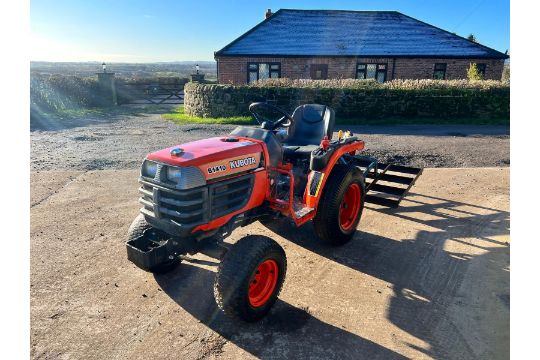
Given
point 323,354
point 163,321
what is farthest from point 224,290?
point 323,354

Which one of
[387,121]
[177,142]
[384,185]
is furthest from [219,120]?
[384,185]

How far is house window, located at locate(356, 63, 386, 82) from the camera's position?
20.3m

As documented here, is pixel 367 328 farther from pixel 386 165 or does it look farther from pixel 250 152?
pixel 386 165

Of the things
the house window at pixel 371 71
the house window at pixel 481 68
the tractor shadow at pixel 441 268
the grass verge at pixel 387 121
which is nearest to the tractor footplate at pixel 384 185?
the tractor shadow at pixel 441 268

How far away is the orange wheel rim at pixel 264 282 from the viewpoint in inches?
128

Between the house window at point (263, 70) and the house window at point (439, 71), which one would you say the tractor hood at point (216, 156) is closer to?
the house window at point (263, 70)

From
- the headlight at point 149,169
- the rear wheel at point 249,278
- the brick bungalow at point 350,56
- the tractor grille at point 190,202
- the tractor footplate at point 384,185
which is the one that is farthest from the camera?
the brick bungalow at point 350,56

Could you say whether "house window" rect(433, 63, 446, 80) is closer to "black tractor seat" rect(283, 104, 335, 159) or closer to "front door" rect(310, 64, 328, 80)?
"front door" rect(310, 64, 328, 80)

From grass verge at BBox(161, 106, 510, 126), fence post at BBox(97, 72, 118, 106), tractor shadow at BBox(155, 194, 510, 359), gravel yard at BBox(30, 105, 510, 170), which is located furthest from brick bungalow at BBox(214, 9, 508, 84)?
tractor shadow at BBox(155, 194, 510, 359)

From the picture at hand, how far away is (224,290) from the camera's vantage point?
291 centimetres

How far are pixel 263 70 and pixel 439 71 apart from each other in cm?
977

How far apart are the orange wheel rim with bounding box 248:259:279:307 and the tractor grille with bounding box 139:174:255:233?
1.96 ft

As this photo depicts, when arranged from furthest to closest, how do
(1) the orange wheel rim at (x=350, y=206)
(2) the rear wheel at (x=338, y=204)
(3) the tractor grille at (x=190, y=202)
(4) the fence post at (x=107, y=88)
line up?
1. (4) the fence post at (x=107, y=88)
2. (1) the orange wheel rim at (x=350, y=206)
3. (2) the rear wheel at (x=338, y=204)
4. (3) the tractor grille at (x=190, y=202)

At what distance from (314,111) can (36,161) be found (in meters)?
6.86
